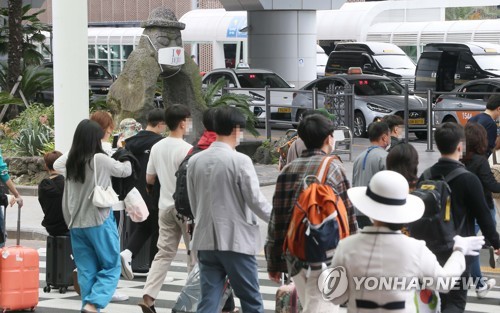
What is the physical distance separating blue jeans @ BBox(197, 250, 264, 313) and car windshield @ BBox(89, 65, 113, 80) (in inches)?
1252

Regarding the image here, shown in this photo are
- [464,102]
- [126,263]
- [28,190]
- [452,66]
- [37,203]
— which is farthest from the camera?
[452,66]

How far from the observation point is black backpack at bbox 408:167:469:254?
732 centimetres

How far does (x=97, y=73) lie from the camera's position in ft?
130

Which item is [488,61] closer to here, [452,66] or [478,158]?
[452,66]

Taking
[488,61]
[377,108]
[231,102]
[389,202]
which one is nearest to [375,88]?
[377,108]

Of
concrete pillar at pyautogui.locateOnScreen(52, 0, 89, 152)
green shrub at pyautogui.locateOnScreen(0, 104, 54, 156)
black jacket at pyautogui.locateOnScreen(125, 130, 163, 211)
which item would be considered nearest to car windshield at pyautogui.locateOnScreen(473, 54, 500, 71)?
green shrub at pyautogui.locateOnScreen(0, 104, 54, 156)

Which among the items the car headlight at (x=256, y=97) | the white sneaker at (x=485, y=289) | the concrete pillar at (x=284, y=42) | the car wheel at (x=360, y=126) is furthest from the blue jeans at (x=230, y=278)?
the concrete pillar at (x=284, y=42)

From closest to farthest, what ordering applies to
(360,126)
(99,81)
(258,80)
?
1. (360,126)
2. (258,80)
3. (99,81)

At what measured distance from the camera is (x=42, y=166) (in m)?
19.3

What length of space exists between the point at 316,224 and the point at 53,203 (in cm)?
460

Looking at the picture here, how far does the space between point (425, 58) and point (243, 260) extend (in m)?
28.2

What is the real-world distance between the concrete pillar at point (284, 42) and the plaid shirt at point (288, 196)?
97.4 feet

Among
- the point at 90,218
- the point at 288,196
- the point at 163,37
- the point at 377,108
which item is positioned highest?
the point at 163,37

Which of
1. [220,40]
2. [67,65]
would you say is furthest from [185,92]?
[220,40]
